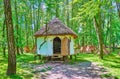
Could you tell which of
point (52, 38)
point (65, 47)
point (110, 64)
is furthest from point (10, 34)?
point (65, 47)

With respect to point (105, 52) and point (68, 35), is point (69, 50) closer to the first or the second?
point (68, 35)

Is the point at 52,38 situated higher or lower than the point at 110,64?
higher

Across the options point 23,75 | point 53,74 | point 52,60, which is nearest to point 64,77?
point 53,74

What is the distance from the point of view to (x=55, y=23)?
925 inches

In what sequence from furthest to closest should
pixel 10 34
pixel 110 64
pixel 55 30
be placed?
pixel 55 30 → pixel 110 64 → pixel 10 34

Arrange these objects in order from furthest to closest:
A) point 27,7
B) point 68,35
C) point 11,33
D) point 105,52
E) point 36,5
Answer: point 27,7 < point 36,5 < point 105,52 < point 68,35 < point 11,33

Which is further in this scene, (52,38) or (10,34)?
(52,38)

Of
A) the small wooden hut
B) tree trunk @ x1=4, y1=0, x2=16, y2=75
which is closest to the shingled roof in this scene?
the small wooden hut

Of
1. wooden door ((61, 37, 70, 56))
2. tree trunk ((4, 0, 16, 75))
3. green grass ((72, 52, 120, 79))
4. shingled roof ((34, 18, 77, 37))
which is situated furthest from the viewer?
wooden door ((61, 37, 70, 56))

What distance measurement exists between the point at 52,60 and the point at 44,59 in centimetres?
107

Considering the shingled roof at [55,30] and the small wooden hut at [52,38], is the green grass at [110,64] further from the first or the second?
the shingled roof at [55,30]

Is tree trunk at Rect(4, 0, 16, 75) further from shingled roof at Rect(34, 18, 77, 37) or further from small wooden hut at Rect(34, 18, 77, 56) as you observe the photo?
shingled roof at Rect(34, 18, 77, 37)

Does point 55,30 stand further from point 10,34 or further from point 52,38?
A: point 10,34

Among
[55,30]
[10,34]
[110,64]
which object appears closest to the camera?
[10,34]
